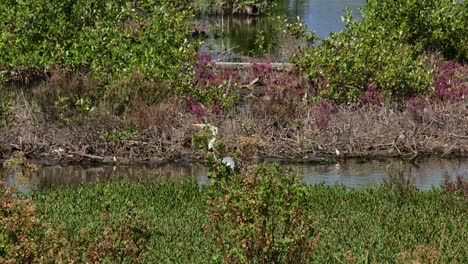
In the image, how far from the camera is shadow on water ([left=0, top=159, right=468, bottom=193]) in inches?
707

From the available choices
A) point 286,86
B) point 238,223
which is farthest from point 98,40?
point 238,223

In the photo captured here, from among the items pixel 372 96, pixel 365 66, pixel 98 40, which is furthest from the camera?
pixel 98 40

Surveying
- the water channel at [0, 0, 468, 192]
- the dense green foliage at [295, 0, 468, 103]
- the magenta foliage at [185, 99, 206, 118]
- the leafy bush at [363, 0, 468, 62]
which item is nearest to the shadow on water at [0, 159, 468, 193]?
the water channel at [0, 0, 468, 192]

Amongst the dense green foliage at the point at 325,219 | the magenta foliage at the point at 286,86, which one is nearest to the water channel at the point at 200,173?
the magenta foliage at the point at 286,86

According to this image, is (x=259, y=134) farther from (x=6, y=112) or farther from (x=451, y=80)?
(x=451, y=80)

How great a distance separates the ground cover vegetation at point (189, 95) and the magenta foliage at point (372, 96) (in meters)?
0.03

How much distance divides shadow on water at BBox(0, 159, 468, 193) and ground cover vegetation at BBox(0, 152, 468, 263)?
296cm

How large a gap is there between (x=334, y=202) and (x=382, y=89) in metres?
8.71

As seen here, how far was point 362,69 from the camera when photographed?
21750 mm

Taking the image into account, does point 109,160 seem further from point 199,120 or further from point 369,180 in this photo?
point 369,180

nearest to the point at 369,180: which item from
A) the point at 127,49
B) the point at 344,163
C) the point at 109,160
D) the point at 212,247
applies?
the point at 344,163

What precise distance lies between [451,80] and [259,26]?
911 inches

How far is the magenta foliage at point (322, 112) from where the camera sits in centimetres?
2025

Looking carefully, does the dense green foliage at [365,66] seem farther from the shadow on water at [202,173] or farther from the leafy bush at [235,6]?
the leafy bush at [235,6]
